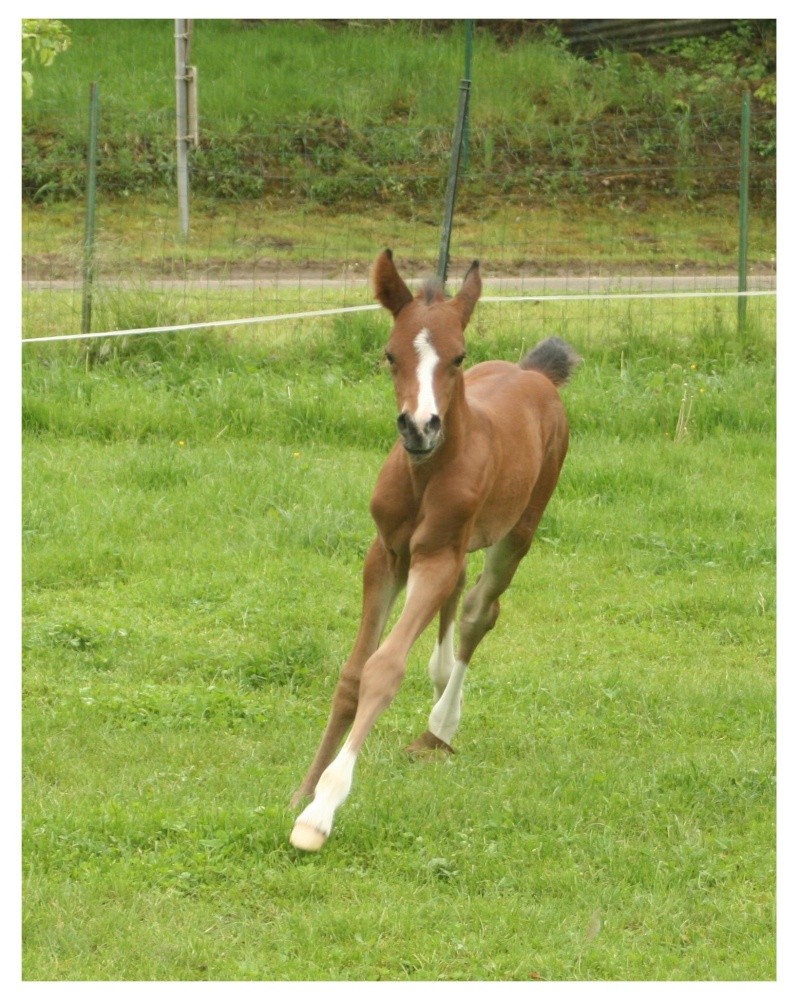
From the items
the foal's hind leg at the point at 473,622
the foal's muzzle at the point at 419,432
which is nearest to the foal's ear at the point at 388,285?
the foal's muzzle at the point at 419,432

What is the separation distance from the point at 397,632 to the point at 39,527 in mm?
3965

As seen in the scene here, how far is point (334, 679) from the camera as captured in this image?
6.60 meters

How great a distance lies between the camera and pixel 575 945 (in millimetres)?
4434

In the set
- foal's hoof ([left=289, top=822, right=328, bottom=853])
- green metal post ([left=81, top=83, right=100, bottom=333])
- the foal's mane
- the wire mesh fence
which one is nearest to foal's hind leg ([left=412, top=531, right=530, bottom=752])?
foal's hoof ([left=289, top=822, right=328, bottom=853])

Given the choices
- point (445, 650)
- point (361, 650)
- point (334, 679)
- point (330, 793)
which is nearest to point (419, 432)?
point (361, 650)

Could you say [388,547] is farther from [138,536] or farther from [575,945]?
[138,536]

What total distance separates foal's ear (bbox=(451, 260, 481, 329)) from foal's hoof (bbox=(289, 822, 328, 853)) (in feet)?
5.61

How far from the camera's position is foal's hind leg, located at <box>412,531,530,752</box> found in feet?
19.0

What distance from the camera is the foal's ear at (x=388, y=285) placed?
4.88 meters

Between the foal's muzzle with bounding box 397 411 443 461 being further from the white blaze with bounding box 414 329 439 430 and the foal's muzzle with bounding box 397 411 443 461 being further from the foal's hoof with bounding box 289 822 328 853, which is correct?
the foal's hoof with bounding box 289 822 328 853

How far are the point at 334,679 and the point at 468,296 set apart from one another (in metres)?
2.26

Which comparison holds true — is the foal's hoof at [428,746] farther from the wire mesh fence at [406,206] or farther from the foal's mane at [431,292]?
the wire mesh fence at [406,206]

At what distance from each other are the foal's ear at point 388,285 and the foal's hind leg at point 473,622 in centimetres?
151
